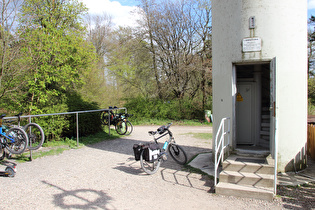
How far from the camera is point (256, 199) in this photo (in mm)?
4055

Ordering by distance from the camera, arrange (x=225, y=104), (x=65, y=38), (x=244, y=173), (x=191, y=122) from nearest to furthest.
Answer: (x=244, y=173)
(x=225, y=104)
(x=65, y=38)
(x=191, y=122)

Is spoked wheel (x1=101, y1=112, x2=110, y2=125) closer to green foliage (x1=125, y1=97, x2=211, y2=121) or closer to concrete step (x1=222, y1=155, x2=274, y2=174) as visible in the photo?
green foliage (x1=125, y1=97, x2=211, y2=121)

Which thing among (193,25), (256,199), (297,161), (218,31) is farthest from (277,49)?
(193,25)

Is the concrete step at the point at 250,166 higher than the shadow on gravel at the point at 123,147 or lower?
higher

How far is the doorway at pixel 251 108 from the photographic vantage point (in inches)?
264

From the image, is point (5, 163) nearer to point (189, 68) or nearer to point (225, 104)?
point (225, 104)

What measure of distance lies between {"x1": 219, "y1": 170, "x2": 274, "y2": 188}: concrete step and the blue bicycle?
15.1 feet

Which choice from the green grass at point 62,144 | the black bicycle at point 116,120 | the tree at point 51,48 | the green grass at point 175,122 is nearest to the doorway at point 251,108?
the green grass at point 62,144

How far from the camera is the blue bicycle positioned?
5738 millimetres

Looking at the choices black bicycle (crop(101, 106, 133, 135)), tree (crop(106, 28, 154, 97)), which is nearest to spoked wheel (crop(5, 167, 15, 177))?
black bicycle (crop(101, 106, 133, 135))

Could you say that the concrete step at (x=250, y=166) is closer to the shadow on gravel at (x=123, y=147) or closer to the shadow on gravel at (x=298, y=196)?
the shadow on gravel at (x=298, y=196)

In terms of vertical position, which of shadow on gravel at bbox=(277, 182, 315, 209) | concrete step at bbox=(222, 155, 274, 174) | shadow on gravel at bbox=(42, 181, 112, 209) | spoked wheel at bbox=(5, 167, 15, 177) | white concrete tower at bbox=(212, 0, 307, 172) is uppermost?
white concrete tower at bbox=(212, 0, 307, 172)

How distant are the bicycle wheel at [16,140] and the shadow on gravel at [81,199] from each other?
203cm

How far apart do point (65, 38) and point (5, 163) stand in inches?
274
